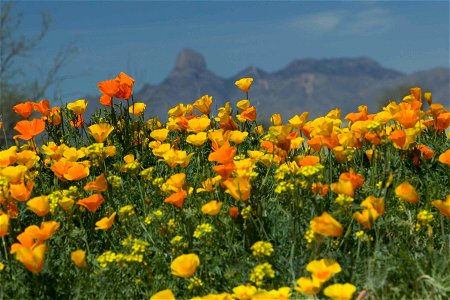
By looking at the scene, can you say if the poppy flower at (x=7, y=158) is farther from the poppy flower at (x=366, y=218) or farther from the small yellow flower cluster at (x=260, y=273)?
the poppy flower at (x=366, y=218)

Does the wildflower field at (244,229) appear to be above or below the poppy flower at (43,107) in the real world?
below

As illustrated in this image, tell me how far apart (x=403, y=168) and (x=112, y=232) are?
72.0 inches

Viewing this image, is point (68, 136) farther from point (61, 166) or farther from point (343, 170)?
point (343, 170)

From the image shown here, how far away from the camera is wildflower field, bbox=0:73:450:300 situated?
2.83m

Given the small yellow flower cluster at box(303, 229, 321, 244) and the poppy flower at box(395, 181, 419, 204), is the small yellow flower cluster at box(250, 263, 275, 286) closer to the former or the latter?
the small yellow flower cluster at box(303, 229, 321, 244)

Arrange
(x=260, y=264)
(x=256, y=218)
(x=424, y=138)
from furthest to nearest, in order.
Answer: (x=424, y=138) → (x=256, y=218) → (x=260, y=264)

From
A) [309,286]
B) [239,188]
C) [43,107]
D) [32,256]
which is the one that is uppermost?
[43,107]

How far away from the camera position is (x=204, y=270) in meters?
3.11

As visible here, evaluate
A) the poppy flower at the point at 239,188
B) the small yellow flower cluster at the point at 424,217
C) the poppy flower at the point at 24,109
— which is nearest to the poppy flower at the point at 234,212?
the poppy flower at the point at 239,188

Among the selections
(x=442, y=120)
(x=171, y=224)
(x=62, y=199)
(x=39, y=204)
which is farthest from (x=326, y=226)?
(x=442, y=120)

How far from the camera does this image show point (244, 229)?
11.0ft

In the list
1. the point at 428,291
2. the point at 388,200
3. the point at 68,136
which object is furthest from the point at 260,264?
the point at 68,136

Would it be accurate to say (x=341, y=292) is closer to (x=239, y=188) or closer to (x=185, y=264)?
(x=185, y=264)

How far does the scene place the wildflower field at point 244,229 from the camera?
283cm
